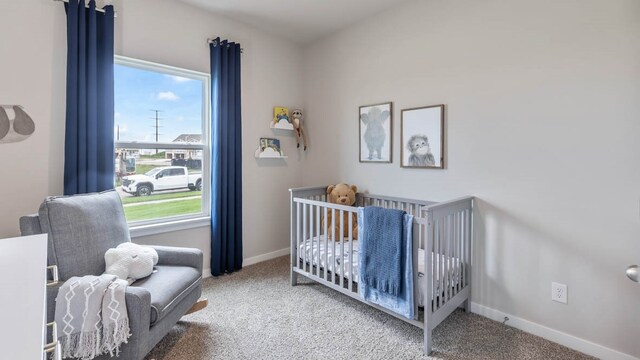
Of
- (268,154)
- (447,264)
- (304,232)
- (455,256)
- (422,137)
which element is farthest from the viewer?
(268,154)

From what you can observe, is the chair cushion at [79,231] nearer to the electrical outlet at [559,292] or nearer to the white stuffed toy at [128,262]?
the white stuffed toy at [128,262]

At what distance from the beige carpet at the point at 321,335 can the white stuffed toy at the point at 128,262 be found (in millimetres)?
476

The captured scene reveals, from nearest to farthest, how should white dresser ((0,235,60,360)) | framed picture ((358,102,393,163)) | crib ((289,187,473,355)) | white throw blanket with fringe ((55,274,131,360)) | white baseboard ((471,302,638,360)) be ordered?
white dresser ((0,235,60,360))
white throw blanket with fringe ((55,274,131,360))
white baseboard ((471,302,638,360))
crib ((289,187,473,355))
framed picture ((358,102,393,163))

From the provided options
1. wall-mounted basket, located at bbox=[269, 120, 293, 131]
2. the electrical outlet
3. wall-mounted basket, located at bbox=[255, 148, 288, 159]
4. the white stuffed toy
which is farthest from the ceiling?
the electrical outlet

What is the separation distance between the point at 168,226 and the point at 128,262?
0.92m

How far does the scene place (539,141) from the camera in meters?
1.98

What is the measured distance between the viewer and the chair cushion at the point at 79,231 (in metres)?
1.70

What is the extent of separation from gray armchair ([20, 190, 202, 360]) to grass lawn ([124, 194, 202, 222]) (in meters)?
0.54

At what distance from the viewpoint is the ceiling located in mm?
2693

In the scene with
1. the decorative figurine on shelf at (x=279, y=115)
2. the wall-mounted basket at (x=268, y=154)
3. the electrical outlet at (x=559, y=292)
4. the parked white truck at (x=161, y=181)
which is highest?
the decorative figurine on shelf at (x=279, y=115)

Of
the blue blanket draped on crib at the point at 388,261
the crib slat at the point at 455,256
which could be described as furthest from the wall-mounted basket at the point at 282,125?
the crib slat at the point at 455,256

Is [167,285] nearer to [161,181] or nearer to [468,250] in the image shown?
[161,181]

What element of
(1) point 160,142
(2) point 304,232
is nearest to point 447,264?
(2) point 304,232

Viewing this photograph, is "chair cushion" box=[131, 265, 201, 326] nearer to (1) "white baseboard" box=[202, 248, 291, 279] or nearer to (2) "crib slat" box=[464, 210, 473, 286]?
(1) "white baseboard" box=[202, 248, 291, 279]
